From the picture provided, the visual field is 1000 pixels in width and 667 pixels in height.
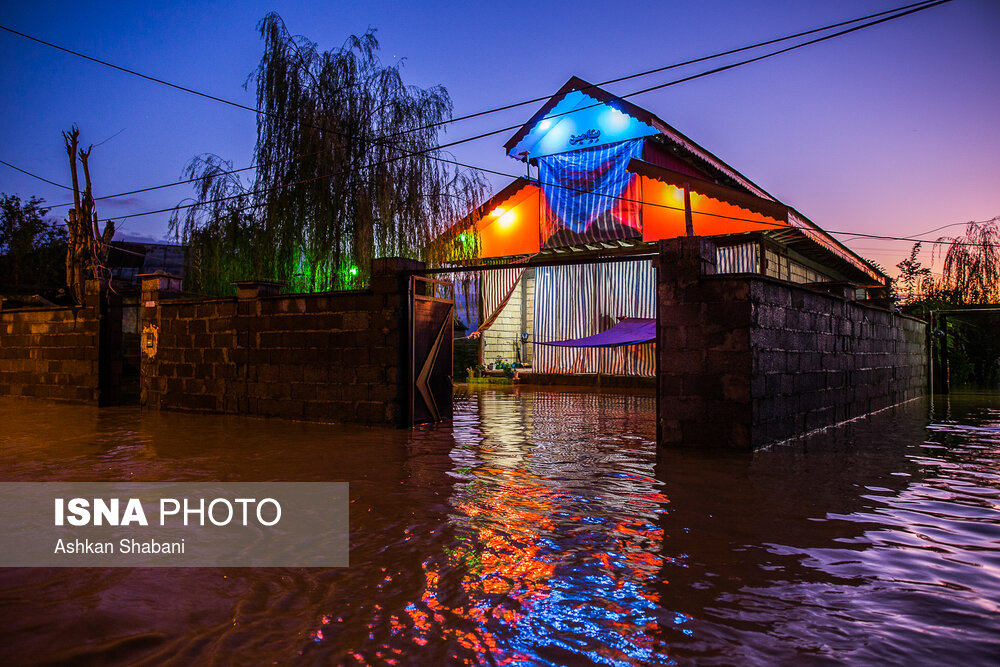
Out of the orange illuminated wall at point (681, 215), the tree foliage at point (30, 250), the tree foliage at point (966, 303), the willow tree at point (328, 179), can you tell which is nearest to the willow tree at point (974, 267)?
the tree foliage at point (966, 303)

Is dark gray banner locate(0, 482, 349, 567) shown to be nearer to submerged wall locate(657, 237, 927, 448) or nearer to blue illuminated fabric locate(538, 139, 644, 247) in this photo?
submerged wall locate(657, 237, 927, 448)

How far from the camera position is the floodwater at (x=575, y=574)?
2551 mm

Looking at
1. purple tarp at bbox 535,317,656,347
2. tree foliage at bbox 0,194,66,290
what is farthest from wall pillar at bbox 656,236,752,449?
tree foliage at bbox 0,194,66,290

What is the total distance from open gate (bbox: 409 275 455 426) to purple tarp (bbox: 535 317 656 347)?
205 inches

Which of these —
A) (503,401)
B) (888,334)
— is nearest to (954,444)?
(888,334)

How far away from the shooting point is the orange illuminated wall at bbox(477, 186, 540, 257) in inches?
699

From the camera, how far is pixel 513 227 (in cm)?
1817

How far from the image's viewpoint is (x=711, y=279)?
7.21 metres

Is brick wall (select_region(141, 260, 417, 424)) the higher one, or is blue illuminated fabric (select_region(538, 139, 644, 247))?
blue illuminated fabric (select_region(538, 139, 644, 247))

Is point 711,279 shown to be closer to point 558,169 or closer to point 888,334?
point 888,334

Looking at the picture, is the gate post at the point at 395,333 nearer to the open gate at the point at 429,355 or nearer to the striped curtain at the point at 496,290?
the open gate at the point at 429,355

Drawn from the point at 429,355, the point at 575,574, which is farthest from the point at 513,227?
the point at 575,574

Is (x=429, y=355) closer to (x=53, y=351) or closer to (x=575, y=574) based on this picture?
(x=575, y=574)

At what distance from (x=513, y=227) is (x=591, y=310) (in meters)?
3.40
